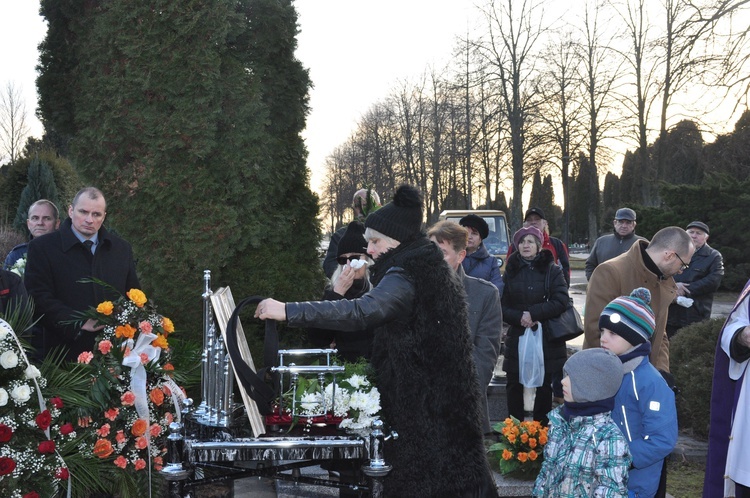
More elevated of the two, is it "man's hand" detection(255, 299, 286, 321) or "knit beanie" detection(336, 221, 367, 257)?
"knit beanie" detection(336, 221, 367, 257)

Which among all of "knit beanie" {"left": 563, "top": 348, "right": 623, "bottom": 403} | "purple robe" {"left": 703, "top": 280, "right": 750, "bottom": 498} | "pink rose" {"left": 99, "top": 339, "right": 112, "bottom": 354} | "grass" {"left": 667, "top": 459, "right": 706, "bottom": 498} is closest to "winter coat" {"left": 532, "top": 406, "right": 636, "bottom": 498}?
"knit beanie" {"left": 563, "top": 348, "right": 623, "bottom": 403}

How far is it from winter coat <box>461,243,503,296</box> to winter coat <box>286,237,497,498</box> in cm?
380

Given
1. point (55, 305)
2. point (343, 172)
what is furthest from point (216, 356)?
point (343, 172)

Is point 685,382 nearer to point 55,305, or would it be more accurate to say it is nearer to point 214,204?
point 214,204

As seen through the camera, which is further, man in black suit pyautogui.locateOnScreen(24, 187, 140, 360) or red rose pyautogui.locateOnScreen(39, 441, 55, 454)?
man in black suit pyautogui.locateOnScreen(24, 187, 140, 360)

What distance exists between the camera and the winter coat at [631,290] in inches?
187

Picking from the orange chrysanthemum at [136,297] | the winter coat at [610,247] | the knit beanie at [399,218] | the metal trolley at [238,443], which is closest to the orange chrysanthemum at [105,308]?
the orange chrysanthemum at [136,297]

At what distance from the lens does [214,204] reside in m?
5.75

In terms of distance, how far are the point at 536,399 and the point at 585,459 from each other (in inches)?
128

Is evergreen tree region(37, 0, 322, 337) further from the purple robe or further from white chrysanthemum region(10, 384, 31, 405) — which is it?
the purple robe

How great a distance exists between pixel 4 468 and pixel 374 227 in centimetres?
189

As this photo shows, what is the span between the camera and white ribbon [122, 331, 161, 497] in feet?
11.7

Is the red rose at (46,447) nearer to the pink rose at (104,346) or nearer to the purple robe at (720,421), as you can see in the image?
the pink rose at (104,346)

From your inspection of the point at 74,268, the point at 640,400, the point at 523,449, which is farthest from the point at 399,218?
the point at 523,449
